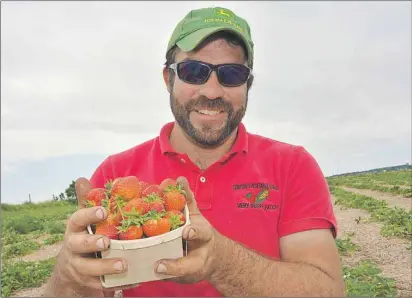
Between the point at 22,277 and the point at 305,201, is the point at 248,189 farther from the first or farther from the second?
the point at 22,277

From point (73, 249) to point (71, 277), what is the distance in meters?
0.29

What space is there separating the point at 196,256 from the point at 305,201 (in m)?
1.03

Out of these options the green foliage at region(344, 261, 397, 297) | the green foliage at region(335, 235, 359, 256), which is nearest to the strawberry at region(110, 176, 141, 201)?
the green foliage at region(344, 261, 397, 297)

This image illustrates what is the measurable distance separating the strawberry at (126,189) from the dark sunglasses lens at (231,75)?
1.02 m

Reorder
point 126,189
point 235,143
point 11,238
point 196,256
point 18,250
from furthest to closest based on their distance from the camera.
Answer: point 11,238 < point 18,250 < point 235,143 < point 126,189 < point 196,256

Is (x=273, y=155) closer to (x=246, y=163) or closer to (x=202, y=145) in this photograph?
(x=246, y=163)

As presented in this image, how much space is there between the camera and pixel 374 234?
11312 millimetres

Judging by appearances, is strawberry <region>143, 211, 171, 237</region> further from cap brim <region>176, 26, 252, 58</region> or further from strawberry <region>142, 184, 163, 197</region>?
cap brim <region>176, 26, 252, 58</region>

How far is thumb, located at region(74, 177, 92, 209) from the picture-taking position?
260 cm

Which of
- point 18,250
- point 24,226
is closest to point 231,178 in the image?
point 18,250

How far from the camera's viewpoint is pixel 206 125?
333 centimetres

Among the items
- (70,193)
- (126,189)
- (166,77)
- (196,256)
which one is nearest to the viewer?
(196,256)

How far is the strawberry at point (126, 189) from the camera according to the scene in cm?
253

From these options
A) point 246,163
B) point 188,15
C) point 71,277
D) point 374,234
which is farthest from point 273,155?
point 374,234
